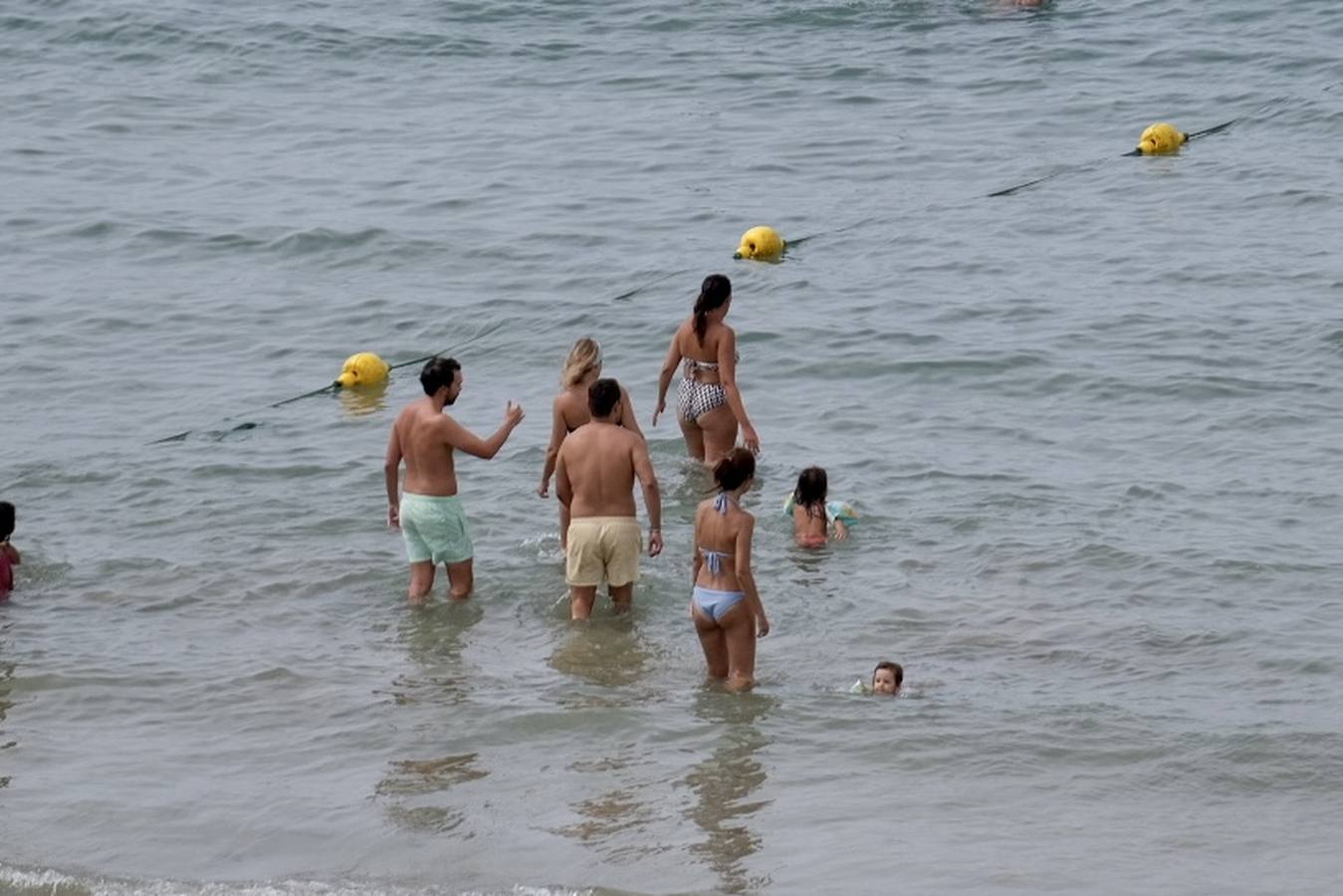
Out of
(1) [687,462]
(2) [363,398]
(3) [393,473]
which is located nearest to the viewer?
(3) [393,473]

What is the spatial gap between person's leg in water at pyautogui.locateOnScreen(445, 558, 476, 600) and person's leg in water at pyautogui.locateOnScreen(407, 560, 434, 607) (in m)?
0.10

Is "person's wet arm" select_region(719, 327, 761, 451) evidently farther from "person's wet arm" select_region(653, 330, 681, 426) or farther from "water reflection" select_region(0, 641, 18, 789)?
"water reflection" select_region(0, 641, 18, 789)

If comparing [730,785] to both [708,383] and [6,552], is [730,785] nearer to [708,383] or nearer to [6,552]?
[708,383]

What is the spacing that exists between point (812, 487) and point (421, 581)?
2377 mm

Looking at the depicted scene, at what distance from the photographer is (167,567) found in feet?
38.9

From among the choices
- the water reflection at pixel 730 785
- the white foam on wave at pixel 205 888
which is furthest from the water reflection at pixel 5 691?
the water reflection at pixel 730 785

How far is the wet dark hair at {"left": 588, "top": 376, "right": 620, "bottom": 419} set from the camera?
33.3 feet

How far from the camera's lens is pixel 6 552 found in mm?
11219

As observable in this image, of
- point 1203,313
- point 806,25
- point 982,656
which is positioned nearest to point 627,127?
point 806,25

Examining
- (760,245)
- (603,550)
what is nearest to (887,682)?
(603,550)

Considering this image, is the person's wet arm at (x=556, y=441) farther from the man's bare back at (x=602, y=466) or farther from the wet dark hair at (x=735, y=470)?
the wet dark hair at (x=735, y=470)

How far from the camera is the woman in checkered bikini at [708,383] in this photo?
1258cm

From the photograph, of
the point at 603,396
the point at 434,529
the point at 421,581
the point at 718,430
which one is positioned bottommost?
the point at 421,581

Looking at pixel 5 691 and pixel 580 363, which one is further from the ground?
pixel 580 363
